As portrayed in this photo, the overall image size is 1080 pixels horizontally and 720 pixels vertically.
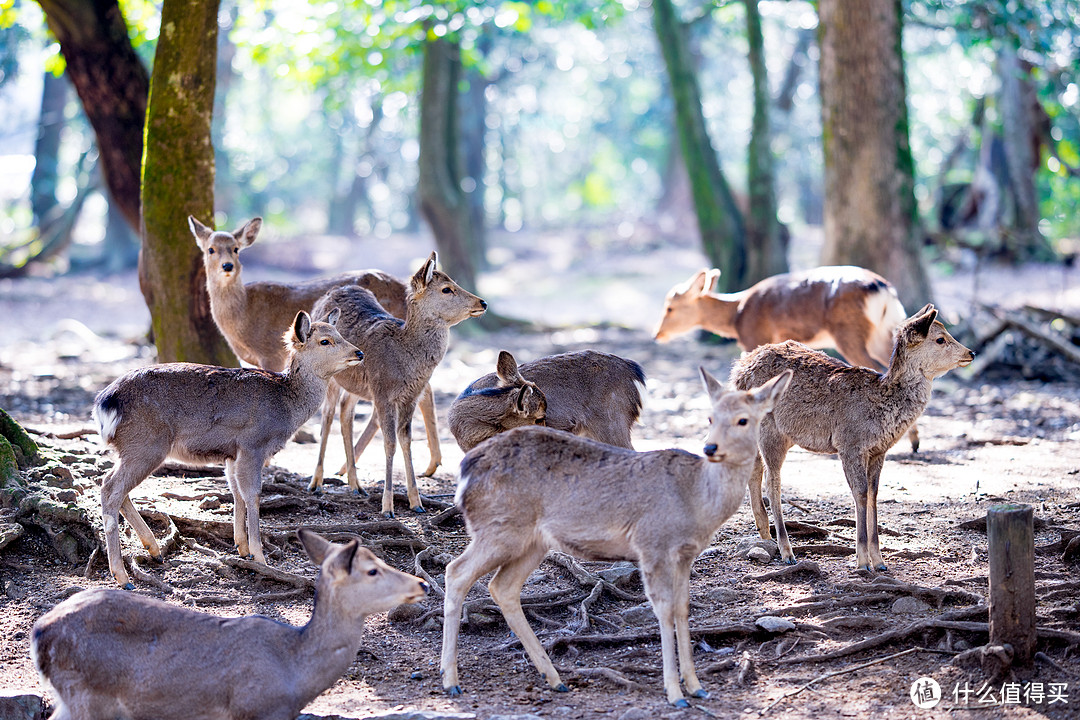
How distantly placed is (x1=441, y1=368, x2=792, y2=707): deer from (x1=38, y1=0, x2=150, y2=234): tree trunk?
8.37m

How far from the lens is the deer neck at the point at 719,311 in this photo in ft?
40.1

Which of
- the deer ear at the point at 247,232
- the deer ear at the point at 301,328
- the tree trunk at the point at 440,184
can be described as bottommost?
the deer ear at the point at 301,328

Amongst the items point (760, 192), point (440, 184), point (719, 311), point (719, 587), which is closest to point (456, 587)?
point (719, 587)

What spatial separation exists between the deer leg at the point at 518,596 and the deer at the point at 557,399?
1.70 meters

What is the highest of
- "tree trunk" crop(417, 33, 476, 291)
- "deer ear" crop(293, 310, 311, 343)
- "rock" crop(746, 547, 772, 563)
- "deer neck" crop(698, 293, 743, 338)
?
"tree trunk" crop(417, 33, 476, 291)

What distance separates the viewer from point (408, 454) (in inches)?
310

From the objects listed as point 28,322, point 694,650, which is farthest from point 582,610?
point 28,322

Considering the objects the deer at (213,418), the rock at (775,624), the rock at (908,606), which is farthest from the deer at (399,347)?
the rock at (908,606)

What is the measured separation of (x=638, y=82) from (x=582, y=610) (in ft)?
174

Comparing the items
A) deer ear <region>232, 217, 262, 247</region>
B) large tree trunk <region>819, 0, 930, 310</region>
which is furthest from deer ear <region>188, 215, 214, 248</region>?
large tree trunk <region>819, 0, 930, 310</region>

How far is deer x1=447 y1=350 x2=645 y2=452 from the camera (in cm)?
693

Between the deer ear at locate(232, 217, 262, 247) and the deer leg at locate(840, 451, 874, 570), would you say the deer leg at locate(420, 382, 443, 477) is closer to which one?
the deer ear at locate(232, 217, 262, 247)

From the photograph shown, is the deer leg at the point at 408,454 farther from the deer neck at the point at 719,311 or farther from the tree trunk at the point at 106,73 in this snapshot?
the tree trunk at the point at 106,73

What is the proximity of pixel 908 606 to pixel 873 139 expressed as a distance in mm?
9715
